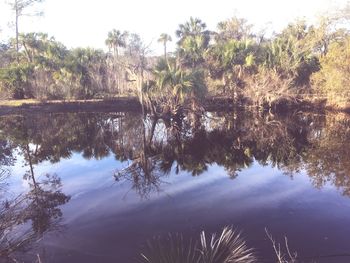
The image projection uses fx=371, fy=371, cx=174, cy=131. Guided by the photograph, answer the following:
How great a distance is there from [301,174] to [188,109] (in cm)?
1431

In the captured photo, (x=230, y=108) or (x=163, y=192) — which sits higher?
(x=230, y=108)

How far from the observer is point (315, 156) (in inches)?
631

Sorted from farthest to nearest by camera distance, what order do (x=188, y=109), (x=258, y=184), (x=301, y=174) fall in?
(x=188, y=109) → (x=301, y=174) → (x=258, y=184)

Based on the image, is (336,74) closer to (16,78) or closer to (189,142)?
(189,142)

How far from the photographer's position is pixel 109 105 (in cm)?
3183

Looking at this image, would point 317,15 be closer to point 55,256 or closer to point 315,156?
point 315,156

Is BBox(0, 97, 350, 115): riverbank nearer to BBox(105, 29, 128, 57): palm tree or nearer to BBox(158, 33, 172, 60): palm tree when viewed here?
BBox(105, 29, 128, 57): palm tree

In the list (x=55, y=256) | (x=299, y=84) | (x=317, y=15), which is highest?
(x=317, y=15)

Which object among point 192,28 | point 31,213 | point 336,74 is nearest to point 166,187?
point 31,213

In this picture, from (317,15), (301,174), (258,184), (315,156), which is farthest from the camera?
(317,15)

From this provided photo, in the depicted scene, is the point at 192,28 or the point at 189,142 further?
the point at 192,28

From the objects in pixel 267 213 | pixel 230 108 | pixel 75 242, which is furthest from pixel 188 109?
pixel 75 242

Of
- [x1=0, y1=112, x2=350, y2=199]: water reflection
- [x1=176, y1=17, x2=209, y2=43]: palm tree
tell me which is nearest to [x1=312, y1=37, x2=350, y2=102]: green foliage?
[x1=0, y1=112, x2=350, y2=199]: water reflection

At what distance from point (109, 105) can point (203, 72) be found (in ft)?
29.4
